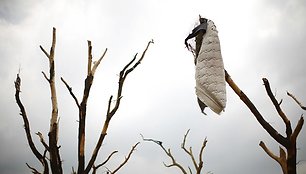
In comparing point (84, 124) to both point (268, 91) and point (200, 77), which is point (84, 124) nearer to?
point (200, 77)

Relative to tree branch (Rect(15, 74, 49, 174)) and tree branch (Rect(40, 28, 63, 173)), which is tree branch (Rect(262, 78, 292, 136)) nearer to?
tree branch (Rect(40, 28, 63, 173))

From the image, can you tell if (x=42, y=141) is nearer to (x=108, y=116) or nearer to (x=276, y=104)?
(x=108, y=116)

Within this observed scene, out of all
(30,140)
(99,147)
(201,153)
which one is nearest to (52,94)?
(30,140)

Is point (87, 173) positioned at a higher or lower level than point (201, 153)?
lower

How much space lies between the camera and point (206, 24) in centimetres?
115

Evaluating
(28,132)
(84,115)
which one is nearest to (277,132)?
(84,115)

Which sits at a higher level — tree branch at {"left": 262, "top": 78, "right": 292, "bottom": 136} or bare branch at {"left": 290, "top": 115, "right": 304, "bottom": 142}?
tree branch at {"left": 262, "top": 78, "right": 292, "bottom": 136}

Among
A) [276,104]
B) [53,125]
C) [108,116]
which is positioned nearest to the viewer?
[276,104]

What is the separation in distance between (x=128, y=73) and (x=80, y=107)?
2.65ft

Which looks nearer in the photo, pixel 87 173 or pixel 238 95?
pixel 238 95

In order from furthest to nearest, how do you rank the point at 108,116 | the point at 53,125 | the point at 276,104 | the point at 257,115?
the point at 108,116, the point at 53,125, the point at 276,104, the point at 257,115

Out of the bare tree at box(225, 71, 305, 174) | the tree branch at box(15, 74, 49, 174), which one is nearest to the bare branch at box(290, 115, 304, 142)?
the bare tree at box(225, 71, 305, 174)

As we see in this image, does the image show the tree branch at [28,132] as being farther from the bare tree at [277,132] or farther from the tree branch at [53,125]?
the bare tree at [277,132]

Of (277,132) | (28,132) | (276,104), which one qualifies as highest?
(28,132)
